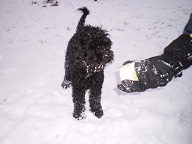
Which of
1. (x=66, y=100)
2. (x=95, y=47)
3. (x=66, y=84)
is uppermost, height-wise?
(x=95, y=47)

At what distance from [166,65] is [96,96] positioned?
1.59m

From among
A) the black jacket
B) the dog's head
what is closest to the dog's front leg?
the dog's head

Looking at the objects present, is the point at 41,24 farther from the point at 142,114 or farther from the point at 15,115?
the point at 142,114

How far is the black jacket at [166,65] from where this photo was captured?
3.89m

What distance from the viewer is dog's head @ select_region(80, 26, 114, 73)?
303cm

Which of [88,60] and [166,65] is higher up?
[88,60]

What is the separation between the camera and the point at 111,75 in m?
5.70

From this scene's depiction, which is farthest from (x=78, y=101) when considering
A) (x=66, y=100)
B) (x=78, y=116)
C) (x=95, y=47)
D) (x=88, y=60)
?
(x=95, y=47)

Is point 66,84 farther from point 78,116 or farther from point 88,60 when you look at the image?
point 88,60

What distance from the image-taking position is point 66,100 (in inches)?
180

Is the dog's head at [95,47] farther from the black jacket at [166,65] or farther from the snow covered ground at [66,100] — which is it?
the snow covered ground at [66,100]

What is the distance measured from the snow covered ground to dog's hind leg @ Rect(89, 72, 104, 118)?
0.52 feet

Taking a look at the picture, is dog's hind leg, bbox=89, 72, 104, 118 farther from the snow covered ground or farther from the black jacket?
the black jacket

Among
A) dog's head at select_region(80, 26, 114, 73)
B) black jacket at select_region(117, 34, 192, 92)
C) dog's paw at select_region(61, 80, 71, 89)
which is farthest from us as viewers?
dog's paw at select_region(61, 80, 71, 89)
